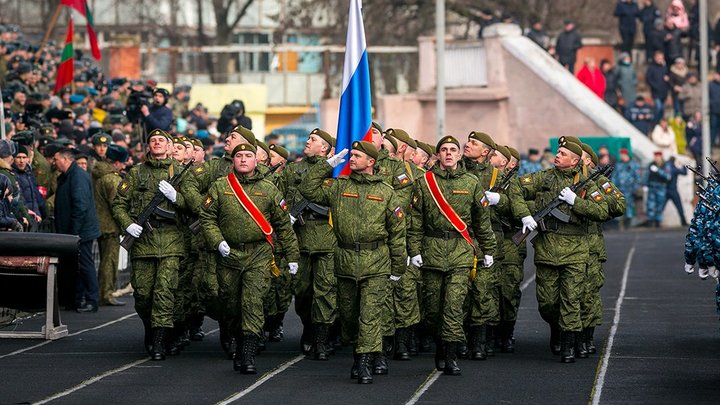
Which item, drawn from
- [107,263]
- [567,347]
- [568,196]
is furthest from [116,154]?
[567,347]

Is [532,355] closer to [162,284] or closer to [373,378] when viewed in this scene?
[373,378]

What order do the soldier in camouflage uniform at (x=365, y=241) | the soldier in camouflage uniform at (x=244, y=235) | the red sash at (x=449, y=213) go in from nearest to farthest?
the soldier in camouflage uniform at (x=365, y=241)
the soldier in camouflage uniform at (x=244, y=235)
the red sash at (x=449, y=213)

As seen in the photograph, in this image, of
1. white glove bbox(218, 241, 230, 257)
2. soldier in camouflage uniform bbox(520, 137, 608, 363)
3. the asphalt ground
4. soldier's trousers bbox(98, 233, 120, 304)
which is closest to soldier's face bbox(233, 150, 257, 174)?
white glove bbox(218, 241, 230, 257)

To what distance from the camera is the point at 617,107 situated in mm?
41844

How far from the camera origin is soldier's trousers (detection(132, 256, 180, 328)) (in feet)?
54.3

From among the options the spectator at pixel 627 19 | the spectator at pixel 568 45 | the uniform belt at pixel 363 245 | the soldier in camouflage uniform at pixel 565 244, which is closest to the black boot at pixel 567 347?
the soldier in camouflage uniform at pixel 565 244

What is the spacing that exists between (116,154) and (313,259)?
511 cm

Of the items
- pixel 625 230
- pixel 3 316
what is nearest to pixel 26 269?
pixel 3 316

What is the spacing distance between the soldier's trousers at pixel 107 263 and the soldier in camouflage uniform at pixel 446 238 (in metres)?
6.48

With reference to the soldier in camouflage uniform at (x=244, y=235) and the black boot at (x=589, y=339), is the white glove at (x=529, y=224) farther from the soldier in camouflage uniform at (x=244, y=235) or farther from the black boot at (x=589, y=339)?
the soldier in camouflage uniform at (x=244, y=235)

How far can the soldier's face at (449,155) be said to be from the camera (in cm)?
1608

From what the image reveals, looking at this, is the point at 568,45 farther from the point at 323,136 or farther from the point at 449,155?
the point at 449,155

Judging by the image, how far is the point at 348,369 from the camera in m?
15.9

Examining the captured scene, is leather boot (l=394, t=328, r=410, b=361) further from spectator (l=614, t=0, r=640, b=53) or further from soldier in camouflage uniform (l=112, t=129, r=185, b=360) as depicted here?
spectator (l=614, t=0, r=640, b=53)
